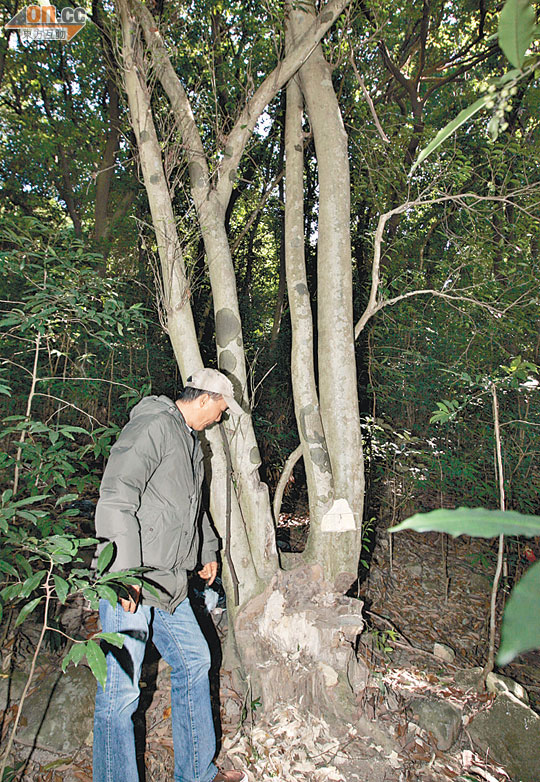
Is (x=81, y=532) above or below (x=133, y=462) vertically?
below

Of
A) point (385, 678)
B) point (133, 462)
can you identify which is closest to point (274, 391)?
point (385, 678)

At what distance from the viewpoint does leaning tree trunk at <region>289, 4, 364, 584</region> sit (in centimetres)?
273

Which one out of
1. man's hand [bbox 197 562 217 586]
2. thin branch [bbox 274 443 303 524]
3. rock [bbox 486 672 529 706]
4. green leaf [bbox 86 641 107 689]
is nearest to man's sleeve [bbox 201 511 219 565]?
man's hand [bbox 197 562 217 586]

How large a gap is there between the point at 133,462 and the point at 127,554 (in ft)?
1.24

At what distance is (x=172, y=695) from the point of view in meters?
2.14

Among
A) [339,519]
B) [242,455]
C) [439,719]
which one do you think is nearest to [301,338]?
[242,455]

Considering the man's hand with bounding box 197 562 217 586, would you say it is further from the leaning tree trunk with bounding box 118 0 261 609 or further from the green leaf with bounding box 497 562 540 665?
the green leaf with bounding box 497 562 540 665

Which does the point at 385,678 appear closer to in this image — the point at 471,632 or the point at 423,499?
the point at 471,632

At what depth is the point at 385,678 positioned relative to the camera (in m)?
2.92

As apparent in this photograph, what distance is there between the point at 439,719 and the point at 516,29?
10.4ft

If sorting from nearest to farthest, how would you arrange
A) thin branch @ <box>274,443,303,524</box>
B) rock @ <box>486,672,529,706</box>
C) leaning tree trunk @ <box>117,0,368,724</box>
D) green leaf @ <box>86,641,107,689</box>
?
green leaf @ <box>86,641,107,689</box> → leaning tree trunk @ <box>117,0,368,724</box> → rock @ <box>486,672,529,706</box> → thin branch @ <box>274,443,303,524</box>

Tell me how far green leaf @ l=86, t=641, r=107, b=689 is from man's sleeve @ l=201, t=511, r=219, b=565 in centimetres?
125

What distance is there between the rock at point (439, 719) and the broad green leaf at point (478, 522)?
2.85 m
